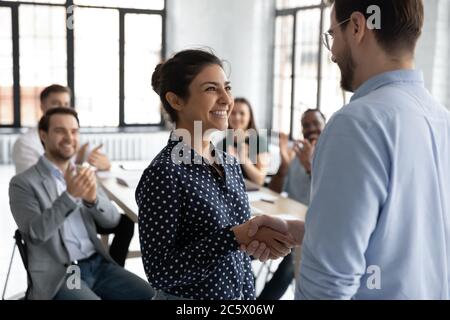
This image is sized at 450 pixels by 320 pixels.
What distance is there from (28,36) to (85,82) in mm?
962

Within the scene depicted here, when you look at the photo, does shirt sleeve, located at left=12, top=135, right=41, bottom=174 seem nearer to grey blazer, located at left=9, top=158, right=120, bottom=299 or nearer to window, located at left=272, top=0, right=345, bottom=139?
grey blazer, located at left=9, top=158, right=120, bottom=299

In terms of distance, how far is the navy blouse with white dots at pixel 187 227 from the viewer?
54.3 inches

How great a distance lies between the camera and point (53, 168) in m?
2.65

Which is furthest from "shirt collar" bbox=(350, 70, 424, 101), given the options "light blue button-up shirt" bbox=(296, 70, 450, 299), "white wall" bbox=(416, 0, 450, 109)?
"white wall" bbox=(416, 0, 450, 109)

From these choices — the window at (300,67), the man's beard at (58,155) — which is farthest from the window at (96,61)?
the man's beard at (58,155)

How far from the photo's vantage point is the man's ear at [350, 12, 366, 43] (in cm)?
102

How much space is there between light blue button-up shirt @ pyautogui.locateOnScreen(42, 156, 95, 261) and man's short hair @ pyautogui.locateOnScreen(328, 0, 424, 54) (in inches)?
74.9

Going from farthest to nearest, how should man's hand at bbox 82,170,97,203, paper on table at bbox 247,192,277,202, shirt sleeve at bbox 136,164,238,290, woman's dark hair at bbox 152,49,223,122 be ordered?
1. paper on table at bbox 247,192,277,202
2. man's hand at bbox 82,170,97,203
3. woman's dark hair at bbox 152,49,223,122
4. shirt sleeve at bbox 136,164,238,290

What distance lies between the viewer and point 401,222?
1.00 metres

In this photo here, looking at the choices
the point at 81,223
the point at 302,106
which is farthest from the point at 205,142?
the point at 302,106

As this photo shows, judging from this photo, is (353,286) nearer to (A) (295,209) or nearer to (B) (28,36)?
(A) (295,209)

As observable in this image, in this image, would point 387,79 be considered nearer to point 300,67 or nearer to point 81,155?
point 81,155

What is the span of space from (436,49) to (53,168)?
3.72 m

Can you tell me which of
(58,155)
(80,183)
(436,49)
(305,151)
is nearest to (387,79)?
(80,183)
